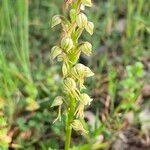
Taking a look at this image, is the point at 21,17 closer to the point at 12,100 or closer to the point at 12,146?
the point at 12,100

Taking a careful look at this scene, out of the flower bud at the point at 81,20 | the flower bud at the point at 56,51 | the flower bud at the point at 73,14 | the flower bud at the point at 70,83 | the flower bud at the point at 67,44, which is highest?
the flower bud at the point at 73,14

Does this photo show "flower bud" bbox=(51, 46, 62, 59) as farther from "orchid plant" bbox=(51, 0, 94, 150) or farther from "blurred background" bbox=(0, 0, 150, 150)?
"blurred background" bbox=(0, 0, 150, 150)

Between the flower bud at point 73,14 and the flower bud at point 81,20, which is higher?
the flower bud at point 73,14

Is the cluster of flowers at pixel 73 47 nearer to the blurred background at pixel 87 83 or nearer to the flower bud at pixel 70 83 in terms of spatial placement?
the flower bud at pixel 70 83

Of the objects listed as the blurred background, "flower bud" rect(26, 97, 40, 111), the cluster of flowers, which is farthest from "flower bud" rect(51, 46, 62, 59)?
"flower bud" rect(26, 97, 40, 111)

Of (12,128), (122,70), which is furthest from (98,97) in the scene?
(12,128)

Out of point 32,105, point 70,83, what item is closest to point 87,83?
point 32,105

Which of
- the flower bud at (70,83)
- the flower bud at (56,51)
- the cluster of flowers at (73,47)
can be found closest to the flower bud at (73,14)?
the cluster of flowers at (73,47)

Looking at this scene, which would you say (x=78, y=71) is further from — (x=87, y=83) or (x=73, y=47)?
(x=87, y=83)

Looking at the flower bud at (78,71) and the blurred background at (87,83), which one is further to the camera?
the blurred background at (87,83)
